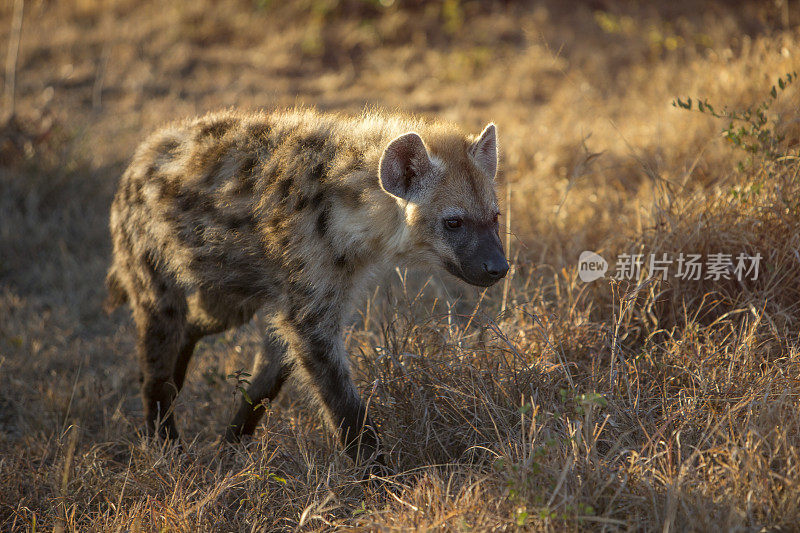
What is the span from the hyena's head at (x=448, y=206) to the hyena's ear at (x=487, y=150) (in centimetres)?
5

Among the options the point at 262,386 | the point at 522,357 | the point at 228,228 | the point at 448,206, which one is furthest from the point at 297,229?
the point at 522,357

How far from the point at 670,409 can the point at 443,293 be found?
1740mm

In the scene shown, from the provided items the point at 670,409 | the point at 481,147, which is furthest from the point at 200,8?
the point at 670,409

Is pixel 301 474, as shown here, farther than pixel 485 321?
No

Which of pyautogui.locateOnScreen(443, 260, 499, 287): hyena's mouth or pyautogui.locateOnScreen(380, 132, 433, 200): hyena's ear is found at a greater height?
pyautogui.locateOnScreen(380, 132, 433, 200): hyena's ear

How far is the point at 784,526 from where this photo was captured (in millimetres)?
1999

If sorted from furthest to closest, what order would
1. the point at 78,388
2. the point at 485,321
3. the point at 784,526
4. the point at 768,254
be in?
the point at 78,388 < the point at 768,254 < the point at 485,321 < the point at 784,526

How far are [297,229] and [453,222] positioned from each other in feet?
1.90

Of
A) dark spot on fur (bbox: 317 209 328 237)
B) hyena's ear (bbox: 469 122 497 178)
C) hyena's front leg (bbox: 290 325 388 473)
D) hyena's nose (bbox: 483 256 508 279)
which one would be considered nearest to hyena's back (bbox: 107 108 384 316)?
dark spot on fur (bbox: 317 209 328 237)

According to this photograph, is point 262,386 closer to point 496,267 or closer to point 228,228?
point 228,228

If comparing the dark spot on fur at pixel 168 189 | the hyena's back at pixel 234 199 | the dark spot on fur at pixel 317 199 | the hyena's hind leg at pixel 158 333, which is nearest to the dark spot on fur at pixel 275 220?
the hyena's back at pixel 234 199

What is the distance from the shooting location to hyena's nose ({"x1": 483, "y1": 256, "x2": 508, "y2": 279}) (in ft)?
8.68

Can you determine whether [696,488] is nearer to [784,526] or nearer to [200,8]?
[784,526]

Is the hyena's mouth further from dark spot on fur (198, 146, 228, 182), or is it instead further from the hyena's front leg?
dark spot on fur (198, 146, 228, 182)
